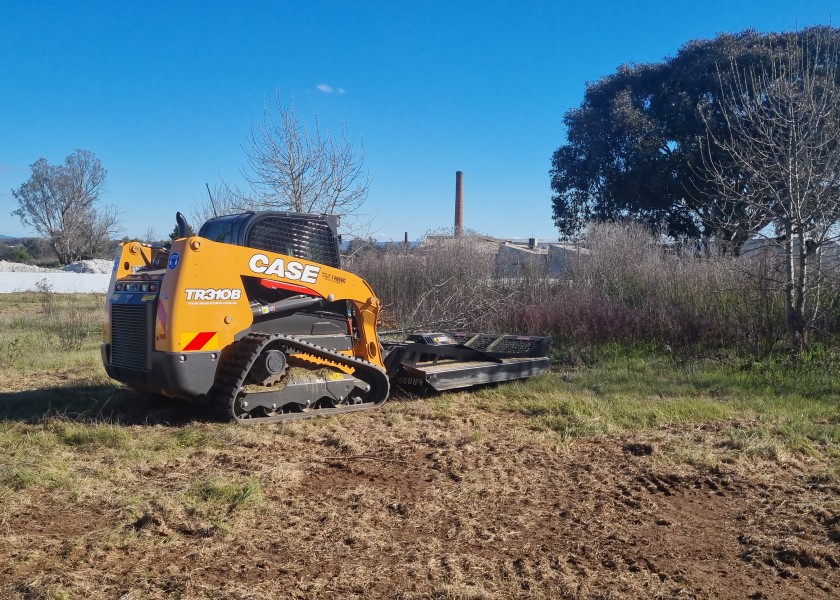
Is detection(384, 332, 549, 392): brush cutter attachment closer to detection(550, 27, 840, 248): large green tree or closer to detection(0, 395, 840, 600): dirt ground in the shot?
detection(0, 395, 840, 600): dirt ground

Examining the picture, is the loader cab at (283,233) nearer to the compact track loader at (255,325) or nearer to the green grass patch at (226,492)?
the compact track loader at (255,325)

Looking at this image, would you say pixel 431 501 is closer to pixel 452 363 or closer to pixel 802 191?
pixel 452 363

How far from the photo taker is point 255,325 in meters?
7.33

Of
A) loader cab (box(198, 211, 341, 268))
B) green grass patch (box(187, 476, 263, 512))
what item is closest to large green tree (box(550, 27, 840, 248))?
loader cab (box(198, 211, 341, 268))

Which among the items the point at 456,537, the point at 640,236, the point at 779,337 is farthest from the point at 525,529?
the point at 640,236

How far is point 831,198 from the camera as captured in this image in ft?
32.4

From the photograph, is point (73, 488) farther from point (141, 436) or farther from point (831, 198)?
point (831, 198)

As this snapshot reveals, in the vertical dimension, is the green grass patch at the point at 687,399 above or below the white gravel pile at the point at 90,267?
below

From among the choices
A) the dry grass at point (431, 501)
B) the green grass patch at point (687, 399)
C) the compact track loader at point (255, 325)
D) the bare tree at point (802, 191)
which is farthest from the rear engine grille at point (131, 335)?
the bare tree at point (802, 191)

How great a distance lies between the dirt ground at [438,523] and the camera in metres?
3.83

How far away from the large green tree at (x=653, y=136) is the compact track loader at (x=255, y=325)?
1481cm

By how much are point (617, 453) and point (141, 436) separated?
4.23 meters

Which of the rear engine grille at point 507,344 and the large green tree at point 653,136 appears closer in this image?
the rear engine grille at point 507,344

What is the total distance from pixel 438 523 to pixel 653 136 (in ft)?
72.2
